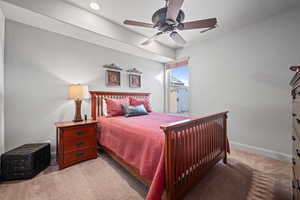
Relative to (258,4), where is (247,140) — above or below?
below

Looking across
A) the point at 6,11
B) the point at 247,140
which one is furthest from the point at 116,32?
the point at 247,140

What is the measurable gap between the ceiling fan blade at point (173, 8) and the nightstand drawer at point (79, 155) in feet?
8.19

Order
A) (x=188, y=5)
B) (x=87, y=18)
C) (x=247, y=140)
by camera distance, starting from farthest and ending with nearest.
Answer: (x=247, y=140) → (x=87, y=18) → (x=188, y=5)

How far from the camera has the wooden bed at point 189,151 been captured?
1200mm

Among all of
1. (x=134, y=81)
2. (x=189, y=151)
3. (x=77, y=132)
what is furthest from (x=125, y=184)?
(x=134, y=81)

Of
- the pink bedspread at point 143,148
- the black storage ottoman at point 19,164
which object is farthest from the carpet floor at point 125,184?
the pink bedspread at point 143,148

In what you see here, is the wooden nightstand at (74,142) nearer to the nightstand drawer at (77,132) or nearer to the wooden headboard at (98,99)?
the nightstand drawer at (77,132)

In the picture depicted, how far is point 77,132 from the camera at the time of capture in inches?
85.2

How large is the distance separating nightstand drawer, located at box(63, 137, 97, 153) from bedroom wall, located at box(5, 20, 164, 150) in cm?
65

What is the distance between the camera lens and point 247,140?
2730 mm

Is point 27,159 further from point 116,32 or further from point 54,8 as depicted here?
point 116,32

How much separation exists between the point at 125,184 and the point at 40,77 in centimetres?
241

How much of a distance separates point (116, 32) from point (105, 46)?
21.3 inches

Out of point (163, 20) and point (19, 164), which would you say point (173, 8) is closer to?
point (163, 20)
